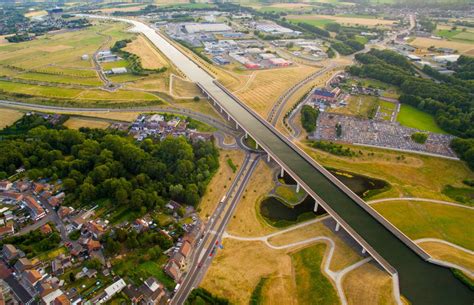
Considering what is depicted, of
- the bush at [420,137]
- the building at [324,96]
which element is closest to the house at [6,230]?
the building at [324,96]

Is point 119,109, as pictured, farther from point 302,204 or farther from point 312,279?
point 312,279

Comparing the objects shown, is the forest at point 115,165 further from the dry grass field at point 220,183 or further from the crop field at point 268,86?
the crop field at point 268,86

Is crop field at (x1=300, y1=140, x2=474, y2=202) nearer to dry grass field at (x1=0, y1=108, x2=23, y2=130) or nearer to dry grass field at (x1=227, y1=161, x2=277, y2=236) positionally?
dry grass field at (x1=227, y1=161, x2=277, y2=236)

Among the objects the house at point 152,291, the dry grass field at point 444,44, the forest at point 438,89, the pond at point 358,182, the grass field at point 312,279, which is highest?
the dry grass field at point 444,44

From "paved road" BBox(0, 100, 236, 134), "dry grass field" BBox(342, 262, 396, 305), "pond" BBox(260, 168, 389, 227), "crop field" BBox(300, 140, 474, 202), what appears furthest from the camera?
"paved road" BBox(0, 100, 236, 134)

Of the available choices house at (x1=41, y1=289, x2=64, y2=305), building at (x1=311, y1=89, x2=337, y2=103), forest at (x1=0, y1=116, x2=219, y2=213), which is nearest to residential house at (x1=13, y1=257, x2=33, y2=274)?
house at (x1=41, y1=289, x2=64, y2=305)
